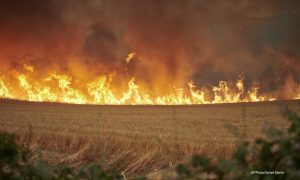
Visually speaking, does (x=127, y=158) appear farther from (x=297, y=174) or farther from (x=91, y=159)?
(x=297, y=174)

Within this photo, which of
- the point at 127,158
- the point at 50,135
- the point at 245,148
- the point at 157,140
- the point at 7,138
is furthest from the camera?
the point at 50,135

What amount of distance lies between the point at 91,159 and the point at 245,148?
→ 42.4 feet

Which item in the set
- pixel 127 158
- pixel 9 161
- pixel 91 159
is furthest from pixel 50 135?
pixel 9 161

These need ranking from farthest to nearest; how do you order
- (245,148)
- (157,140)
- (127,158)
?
(157,140), (127,158), (245,148)

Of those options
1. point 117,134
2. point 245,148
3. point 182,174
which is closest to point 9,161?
point 182,174

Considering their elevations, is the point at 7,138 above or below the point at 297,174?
above

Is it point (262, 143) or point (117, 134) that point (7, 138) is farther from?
point (117, 134)

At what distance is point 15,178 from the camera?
12.2 feet

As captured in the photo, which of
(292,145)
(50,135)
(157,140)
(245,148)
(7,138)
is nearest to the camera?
(292,145)

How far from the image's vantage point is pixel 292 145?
2.79m

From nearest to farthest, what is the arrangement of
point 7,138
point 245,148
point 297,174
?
point 297,174
point 245,148
point 7,138

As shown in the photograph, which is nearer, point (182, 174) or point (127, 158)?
point (182, 174)

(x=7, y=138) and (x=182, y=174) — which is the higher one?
(x=7, y=138)

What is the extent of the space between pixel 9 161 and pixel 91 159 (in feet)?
39.0
